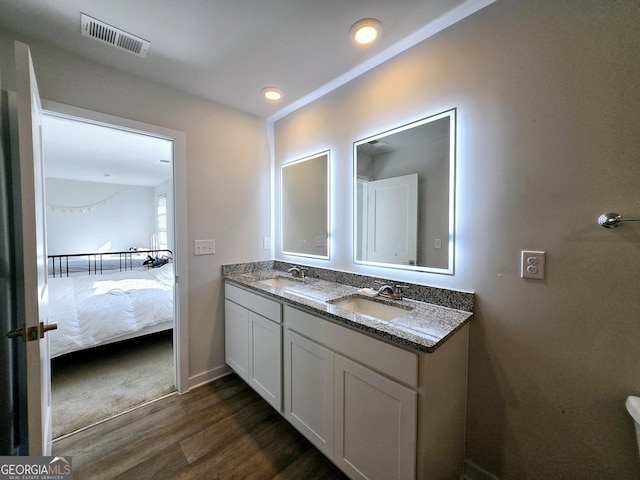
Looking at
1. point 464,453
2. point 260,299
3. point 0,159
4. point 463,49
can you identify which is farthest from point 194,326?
point 463,49

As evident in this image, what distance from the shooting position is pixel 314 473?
1.35 meters

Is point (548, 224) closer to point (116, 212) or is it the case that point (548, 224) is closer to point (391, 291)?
point (391, 291)

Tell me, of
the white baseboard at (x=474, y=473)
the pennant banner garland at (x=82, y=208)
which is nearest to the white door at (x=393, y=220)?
the white baseboard at (x=474, y=473)

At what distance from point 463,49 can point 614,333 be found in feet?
4.77

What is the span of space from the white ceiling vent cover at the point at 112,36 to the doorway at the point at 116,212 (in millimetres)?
452

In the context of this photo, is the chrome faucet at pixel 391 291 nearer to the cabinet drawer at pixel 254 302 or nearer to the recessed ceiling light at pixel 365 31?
the cabinet drawer at pixel 254 302

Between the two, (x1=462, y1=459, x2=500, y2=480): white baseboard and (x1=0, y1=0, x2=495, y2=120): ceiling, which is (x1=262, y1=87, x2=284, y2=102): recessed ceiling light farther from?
(x1=462, y1=459, x2=500, y2=480): white baseboard

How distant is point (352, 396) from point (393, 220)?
107 cm

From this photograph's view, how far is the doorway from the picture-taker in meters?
2.02

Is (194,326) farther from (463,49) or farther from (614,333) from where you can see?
(463,49)

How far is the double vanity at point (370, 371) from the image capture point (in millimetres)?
985

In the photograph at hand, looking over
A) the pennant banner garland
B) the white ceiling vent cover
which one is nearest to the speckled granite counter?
the white ceiling vent cover

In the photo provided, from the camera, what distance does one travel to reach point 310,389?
140 centimetres

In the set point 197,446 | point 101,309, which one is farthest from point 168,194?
point 197,446
